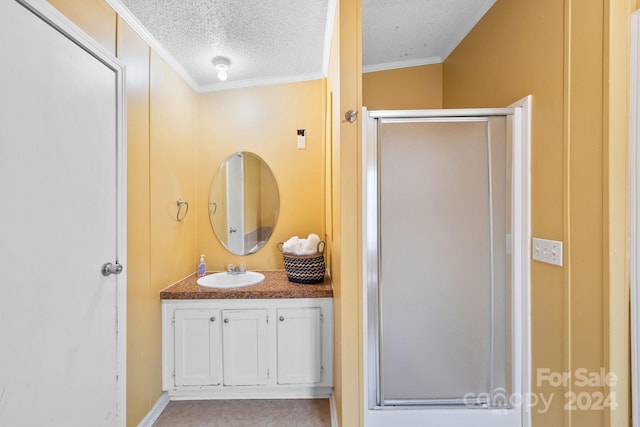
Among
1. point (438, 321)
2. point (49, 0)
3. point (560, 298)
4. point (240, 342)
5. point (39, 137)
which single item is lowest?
point (240, 342)

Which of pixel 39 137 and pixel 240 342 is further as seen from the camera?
pixel 240 342

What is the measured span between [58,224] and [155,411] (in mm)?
1388

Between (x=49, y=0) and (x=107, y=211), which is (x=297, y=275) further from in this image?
(x=49, y=0)

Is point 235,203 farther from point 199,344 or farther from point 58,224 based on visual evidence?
point 58,224

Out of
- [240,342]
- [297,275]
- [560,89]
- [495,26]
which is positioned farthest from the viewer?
[297,275]

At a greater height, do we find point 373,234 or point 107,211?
point 107,211

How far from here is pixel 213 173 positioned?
246cm

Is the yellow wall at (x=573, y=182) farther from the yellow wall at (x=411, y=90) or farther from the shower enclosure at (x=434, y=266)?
the yellow wall at (x=411, y=90)

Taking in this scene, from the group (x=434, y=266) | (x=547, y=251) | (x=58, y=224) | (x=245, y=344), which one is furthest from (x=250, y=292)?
(x=547, y=251)

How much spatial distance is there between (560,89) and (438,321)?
1.20 meters

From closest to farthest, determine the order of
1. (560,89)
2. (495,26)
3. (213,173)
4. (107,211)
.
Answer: (560,89) → (107,211) → (495,26) → (213,173)

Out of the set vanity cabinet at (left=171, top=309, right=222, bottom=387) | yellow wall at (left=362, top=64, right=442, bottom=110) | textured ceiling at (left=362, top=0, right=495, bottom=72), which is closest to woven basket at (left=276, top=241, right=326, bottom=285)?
vanity cabinet at (left=171, top=309, right=222, bottom=387)

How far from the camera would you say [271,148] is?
8.07 feet

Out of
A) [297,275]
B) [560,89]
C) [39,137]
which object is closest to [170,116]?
[39,137]
